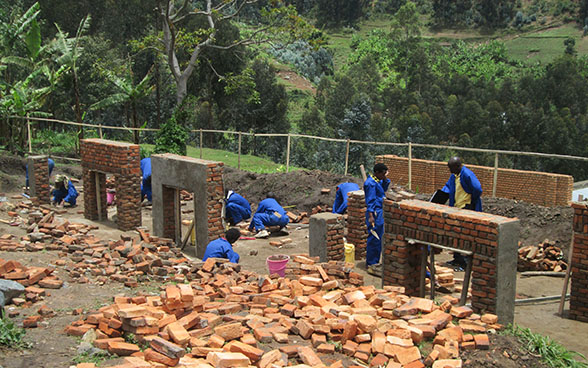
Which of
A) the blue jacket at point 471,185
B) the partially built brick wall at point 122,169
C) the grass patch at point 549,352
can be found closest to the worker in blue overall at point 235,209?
the partially built brick wall at point 122,169

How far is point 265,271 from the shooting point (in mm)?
10625

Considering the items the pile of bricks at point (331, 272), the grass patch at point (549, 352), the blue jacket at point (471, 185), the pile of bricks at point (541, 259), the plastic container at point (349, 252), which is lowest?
the pile of bricks at point (541, 259)

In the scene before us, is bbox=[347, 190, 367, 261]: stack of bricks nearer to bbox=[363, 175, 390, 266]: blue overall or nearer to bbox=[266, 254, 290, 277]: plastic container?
bbox=[363, 175, 390, 266]: blue overall

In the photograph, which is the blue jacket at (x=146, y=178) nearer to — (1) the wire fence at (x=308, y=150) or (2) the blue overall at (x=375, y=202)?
(2) the blue overall at (x=375, y=202)

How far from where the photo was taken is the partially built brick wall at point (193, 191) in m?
11.2

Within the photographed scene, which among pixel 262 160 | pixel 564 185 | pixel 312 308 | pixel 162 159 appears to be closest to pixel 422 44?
pixel 262 160

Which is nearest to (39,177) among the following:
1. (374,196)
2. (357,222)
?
(357,222)

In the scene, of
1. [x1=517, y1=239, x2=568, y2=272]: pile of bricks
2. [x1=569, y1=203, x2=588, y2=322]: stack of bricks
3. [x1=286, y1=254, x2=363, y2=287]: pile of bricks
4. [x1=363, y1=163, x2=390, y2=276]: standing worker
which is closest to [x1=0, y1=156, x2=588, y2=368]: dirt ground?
[x1=569, y1=203, x2=588, y2=322]: stack of bricks

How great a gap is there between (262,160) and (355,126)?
769 cm

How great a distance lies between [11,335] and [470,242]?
17.4ft

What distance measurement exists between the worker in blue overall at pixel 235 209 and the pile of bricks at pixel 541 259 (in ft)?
20.2

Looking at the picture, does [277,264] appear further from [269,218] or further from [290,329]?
[269,218]

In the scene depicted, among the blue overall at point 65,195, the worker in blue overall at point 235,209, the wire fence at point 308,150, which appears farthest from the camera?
the wire fence at point 308,150

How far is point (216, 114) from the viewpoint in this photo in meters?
33.4
